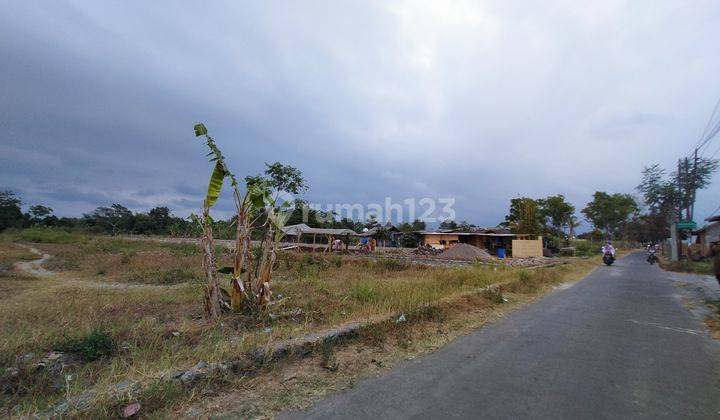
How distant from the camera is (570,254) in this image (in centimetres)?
3856

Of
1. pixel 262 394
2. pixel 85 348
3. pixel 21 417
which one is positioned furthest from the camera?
pixel 85 348

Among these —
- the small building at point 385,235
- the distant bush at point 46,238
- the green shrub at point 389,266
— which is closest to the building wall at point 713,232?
the green shrub at point 389,266

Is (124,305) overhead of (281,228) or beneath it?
beneath

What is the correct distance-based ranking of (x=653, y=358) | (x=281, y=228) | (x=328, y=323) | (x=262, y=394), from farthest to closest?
(x=281, y=228), (x=328, y=323), (x=653, y=358), (x=262, y=394)

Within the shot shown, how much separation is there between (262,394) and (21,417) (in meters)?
1.65

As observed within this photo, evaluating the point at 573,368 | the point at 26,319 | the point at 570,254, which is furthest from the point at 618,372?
the point at 570,254

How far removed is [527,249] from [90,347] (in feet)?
108

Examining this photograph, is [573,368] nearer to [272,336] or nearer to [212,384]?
[272,336]

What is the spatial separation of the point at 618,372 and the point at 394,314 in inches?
114

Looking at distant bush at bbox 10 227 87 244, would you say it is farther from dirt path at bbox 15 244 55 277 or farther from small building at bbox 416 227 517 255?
small building at bbox 416 227 517 255

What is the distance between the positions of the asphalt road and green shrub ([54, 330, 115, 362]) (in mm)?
2459

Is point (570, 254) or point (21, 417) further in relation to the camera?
point (570, 254)

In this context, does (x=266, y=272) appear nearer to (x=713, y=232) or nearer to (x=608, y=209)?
(x=713, y=232)

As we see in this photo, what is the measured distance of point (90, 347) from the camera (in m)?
3.85
